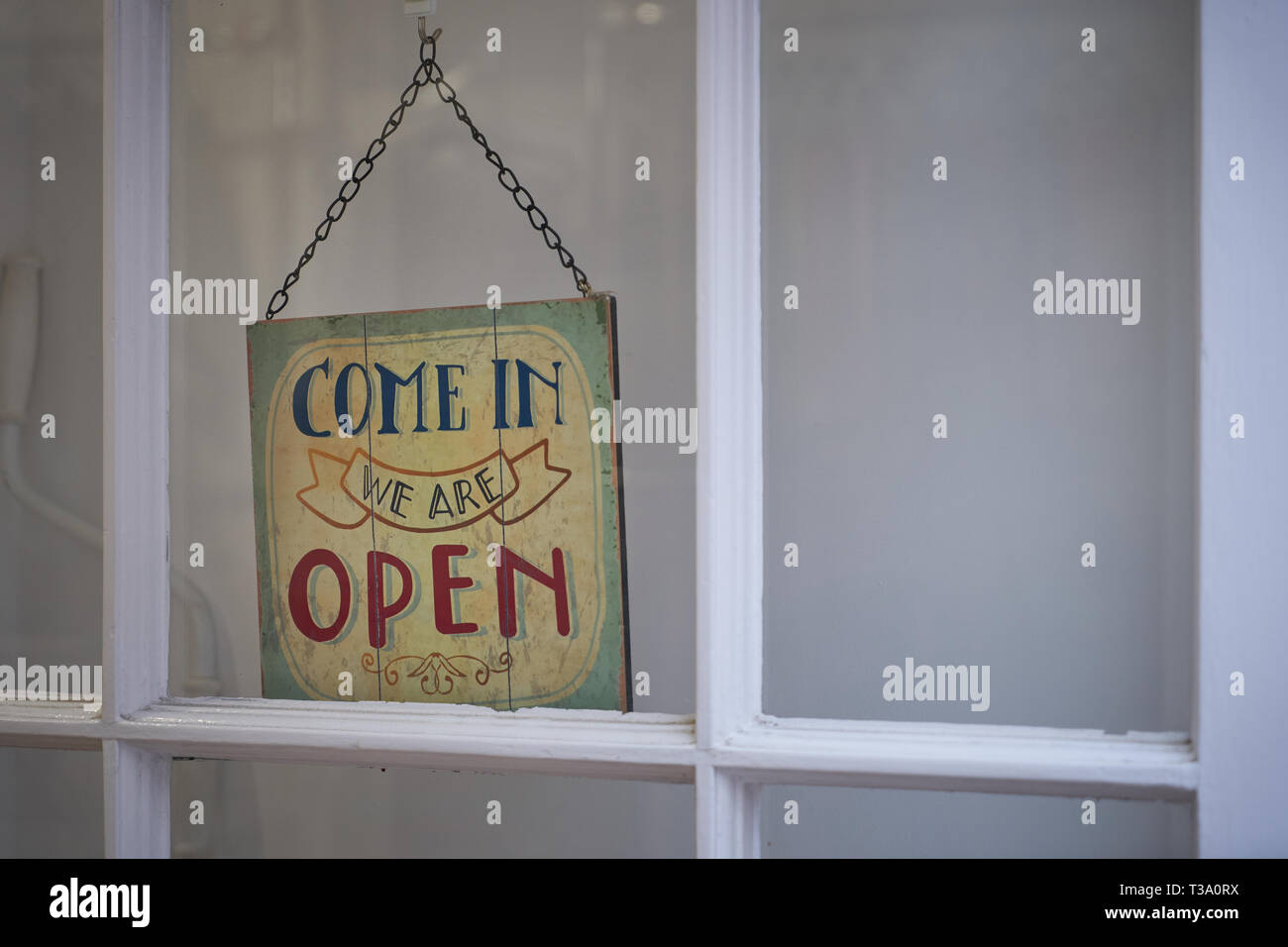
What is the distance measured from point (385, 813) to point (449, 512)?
1139 mm

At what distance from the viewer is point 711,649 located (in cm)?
83

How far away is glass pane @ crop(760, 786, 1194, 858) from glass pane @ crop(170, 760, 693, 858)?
31 cm

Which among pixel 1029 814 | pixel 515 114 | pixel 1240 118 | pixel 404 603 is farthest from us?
pixel 515 114

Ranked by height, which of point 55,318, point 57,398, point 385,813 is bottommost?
point 385,813

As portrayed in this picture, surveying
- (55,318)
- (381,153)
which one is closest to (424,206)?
(381,153)

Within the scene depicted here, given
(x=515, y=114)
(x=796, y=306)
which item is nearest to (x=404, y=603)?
(x=796, y=306)

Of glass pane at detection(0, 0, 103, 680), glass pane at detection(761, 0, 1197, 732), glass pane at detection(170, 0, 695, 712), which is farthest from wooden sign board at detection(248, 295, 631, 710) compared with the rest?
glass pane at detection(0, 0, 103, 680)

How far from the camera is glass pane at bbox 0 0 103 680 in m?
1.97

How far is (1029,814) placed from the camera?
68.7 inches

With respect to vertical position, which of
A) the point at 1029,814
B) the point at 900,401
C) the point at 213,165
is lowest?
the point at 1029,814

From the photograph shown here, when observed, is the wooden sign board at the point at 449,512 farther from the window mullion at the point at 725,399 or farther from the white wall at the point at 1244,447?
the white wall at the point at 1244,447

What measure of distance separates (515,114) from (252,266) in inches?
23.3

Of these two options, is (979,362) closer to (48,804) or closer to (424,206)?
A: (424,206)
